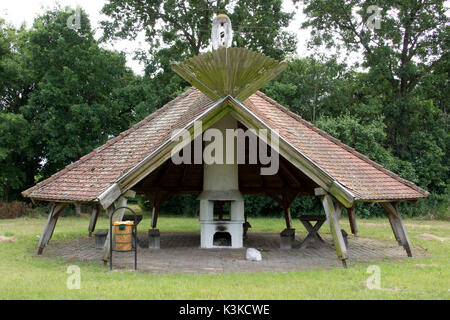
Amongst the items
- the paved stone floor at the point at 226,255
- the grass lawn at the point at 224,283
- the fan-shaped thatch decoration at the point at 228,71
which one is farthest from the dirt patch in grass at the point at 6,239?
the fan-shaped thatch decoration at the point at 228,71

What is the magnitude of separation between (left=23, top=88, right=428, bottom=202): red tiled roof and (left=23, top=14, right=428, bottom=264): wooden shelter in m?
0.03

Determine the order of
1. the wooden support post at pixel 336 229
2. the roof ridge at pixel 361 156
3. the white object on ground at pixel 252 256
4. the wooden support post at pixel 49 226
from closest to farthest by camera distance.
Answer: the wooden support post at pixel 336 229
the white object on ground at pixel 252 256
the wooden support post at pixel 49 226
the roof ridge at pixel 361 156

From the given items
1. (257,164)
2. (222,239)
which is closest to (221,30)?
(257,164)

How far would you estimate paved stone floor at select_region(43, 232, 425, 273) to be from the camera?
8.89 meters

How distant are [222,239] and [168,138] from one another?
3.77 meters

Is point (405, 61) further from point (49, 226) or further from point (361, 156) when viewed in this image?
point (49, 226)

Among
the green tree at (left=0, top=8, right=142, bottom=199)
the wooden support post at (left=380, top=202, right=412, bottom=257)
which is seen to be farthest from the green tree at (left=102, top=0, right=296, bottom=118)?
the wooden support post at (left=380, top=202, right=412, bottom=257)

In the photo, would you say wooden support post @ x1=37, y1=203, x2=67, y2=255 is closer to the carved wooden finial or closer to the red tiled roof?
the red tiled roof

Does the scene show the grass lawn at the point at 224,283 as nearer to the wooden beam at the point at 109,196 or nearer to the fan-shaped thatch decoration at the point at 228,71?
the wooden beam at the point at 109,196

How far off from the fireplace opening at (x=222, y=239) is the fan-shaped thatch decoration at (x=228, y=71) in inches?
166

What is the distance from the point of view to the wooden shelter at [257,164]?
8727mm
